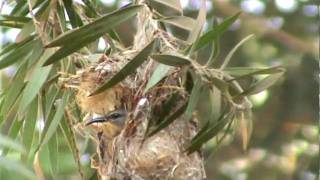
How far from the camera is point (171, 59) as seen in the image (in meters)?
1.00

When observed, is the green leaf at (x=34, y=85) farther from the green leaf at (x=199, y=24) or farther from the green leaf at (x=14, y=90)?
the green leaf at (x=199, y=24)

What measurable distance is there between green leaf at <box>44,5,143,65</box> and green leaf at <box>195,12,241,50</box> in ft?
0.33

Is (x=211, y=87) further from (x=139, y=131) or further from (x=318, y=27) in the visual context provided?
(x=318, y=27)

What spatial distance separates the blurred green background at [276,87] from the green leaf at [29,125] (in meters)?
1.68

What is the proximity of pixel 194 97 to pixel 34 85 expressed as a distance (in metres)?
0.22

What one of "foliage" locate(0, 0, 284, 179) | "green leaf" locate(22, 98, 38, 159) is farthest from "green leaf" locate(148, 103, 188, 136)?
"green leaf" locate(22, 98, 38, 159)

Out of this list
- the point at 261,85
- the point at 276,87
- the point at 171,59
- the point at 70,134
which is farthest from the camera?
the point at 276,87

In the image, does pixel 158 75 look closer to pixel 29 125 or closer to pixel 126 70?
pixel 126 70

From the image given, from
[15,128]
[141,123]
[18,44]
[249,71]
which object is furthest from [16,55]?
[249,71]

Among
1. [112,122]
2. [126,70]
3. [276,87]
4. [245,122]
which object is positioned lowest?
[276,87]

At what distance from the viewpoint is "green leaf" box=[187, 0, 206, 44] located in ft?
3.46

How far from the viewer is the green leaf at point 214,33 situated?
41.3 inches

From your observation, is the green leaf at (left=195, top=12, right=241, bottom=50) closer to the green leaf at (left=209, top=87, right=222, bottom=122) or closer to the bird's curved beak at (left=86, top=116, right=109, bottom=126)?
the green leaf at (left=209, top=87, right=222, bottom=122)

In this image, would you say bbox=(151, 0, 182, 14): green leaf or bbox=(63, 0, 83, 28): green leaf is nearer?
bbox=(151, 0, 182, 14): green leaf
